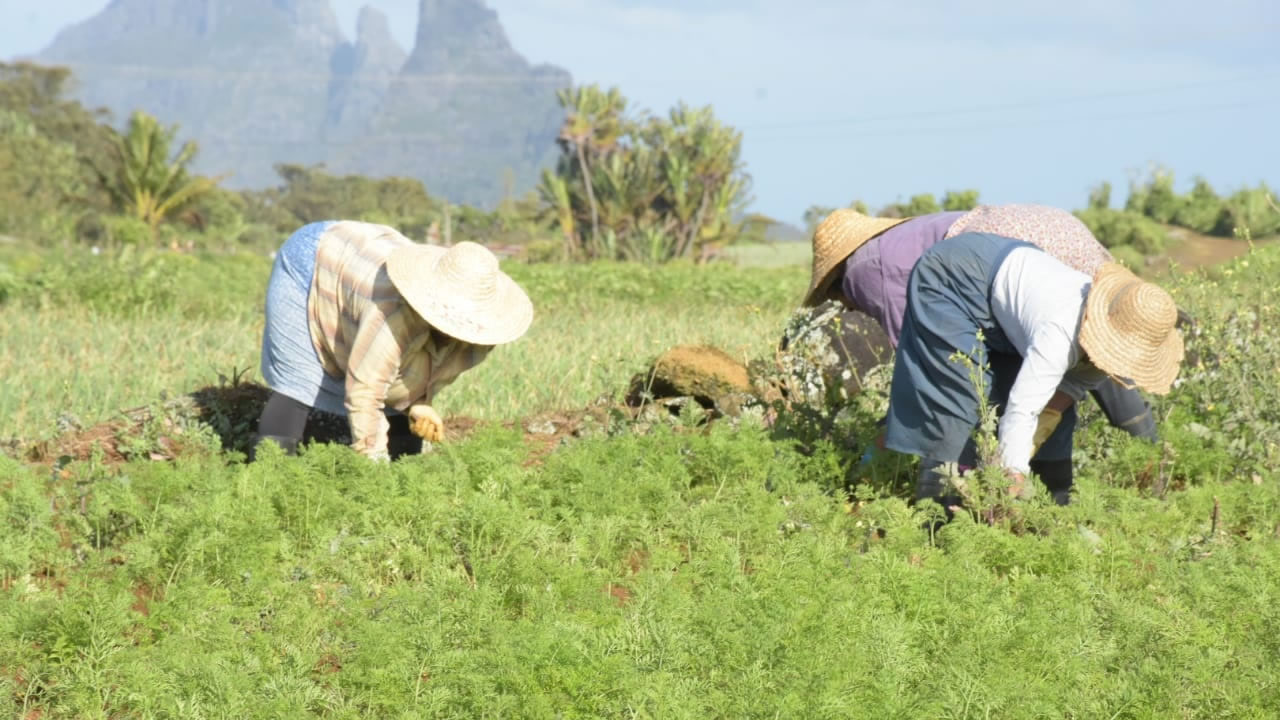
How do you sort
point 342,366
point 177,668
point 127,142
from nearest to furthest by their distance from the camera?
1. point 177,668
2. point 342,366
3. point 127,142

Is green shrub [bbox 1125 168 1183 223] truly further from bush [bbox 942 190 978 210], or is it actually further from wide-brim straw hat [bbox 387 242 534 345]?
wide-brim straw hat [bbox 387 242 534 345]

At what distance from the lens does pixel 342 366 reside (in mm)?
5453

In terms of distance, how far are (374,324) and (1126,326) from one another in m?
2.57

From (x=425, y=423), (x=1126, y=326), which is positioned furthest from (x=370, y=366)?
(x=1126, y=326)

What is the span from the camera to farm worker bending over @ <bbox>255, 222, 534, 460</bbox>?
196 inches

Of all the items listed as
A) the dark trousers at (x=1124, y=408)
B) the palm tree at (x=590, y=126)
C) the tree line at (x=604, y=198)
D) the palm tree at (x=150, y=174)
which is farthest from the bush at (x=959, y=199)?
the dark trousers at (x=1124, y=408)

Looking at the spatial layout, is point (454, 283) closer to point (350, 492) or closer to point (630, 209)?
point (350, 492)

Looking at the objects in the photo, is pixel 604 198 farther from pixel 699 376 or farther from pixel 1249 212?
pixel 699 376

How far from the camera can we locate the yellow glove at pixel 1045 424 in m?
5.05

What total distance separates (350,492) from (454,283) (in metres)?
0.82

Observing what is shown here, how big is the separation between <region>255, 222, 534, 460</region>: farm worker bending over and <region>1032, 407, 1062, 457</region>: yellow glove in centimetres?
192

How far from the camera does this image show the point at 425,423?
518 cm

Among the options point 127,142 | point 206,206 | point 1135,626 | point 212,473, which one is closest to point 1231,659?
point 1135,626

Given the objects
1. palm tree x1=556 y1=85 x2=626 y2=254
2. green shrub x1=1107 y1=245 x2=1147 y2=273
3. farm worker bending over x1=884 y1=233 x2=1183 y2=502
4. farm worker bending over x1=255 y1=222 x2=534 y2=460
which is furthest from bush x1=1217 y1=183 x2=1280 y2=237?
farm worker bending over x1=255 y1=222 x2=534 y2=460
